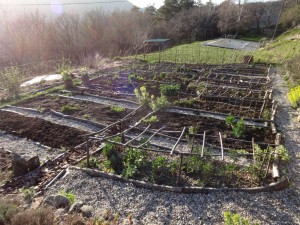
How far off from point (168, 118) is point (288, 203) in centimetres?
413

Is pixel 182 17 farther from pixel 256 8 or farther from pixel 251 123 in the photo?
pixel 251 123

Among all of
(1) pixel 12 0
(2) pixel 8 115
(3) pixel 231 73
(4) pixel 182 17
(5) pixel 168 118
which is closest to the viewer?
(5) pixel 168 118

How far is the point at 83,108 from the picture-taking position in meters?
8.76

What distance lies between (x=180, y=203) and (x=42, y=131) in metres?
4.85

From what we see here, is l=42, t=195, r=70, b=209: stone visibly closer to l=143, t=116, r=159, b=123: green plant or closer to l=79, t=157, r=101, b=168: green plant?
l=79, t=157, r=101, b=168: green plant

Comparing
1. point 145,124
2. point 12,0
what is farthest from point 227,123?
point 12,0

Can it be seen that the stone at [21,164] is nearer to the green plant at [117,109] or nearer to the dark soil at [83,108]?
the dark soil at [83,108]

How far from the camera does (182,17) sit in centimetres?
3180

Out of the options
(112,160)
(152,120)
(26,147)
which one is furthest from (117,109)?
(112,160)

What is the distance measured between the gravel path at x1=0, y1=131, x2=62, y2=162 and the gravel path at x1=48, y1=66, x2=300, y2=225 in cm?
136

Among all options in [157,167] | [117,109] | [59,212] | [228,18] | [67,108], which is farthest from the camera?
Answer: [228,18]

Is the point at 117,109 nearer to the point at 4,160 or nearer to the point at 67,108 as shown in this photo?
the point at 67,108

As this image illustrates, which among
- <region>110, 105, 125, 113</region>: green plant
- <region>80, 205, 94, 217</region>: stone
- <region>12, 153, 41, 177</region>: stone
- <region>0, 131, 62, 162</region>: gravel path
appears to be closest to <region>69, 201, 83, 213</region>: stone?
<region>80, 205, 94, 217</region>: stone

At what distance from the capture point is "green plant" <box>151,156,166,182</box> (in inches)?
188
